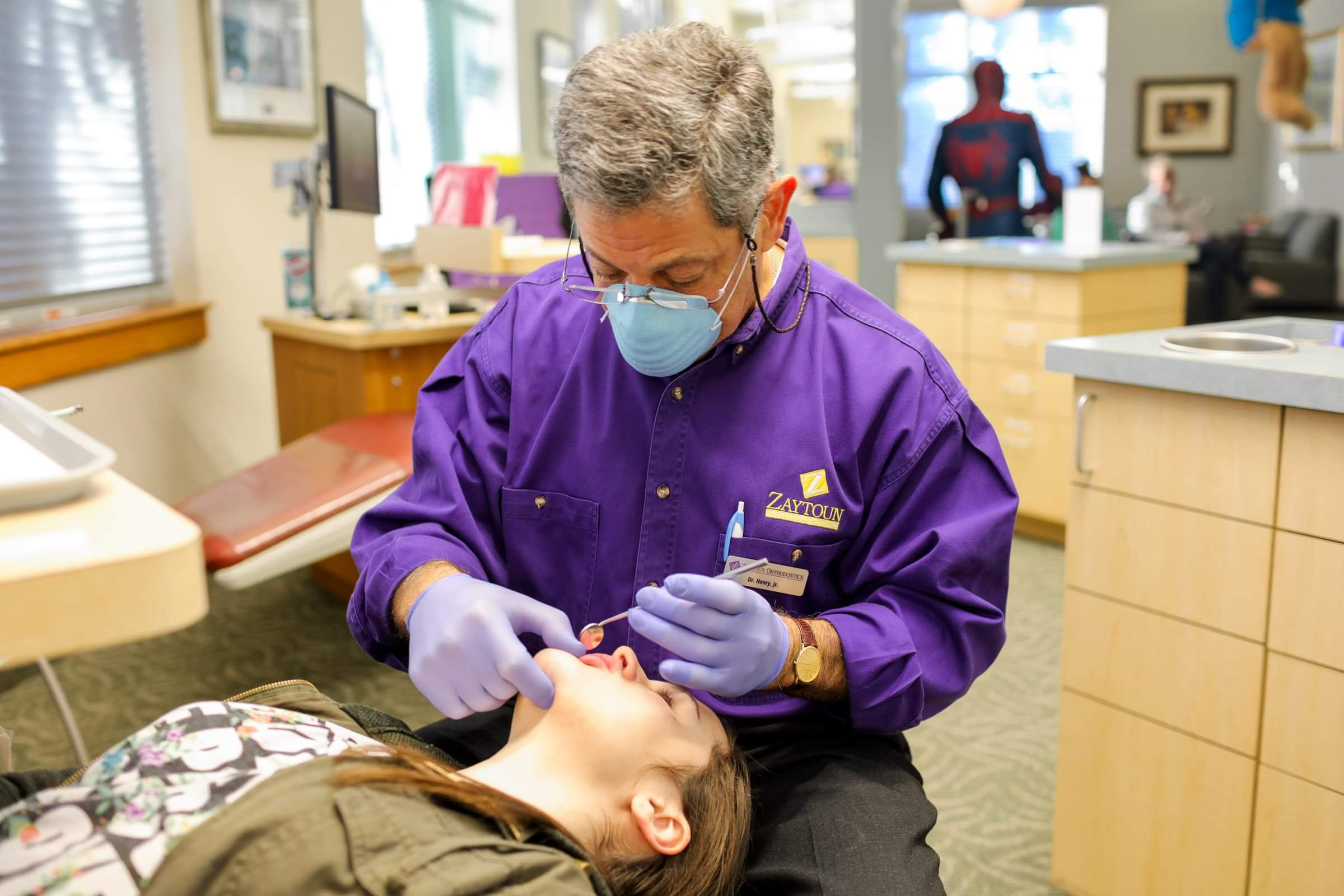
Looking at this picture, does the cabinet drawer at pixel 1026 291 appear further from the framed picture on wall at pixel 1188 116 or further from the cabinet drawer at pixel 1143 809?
the framed picture on wall at pixel 1188 116

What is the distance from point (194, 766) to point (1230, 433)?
143 cm

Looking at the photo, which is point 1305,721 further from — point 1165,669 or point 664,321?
point 664,321

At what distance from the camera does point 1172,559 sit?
1696 mm

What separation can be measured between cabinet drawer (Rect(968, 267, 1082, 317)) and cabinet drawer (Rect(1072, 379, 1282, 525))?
1869mm

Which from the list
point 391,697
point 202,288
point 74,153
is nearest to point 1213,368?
point 391,697

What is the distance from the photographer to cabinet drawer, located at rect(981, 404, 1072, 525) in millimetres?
3701

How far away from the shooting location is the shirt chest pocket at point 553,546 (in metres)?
1.36

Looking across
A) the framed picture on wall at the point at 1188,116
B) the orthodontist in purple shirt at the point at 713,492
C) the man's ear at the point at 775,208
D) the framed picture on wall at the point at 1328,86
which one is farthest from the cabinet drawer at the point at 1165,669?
the framed picture on wall at the point at 1188,116

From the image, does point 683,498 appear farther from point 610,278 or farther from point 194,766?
point 194,766

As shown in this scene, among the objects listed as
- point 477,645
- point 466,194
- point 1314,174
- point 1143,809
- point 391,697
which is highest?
point 1314,174

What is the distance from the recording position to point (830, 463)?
4.21 feet

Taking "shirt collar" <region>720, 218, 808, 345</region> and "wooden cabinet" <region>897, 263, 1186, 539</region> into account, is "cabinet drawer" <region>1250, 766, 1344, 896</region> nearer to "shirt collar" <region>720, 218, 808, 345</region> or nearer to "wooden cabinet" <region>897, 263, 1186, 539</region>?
"shirt collar" <region>720, 218, 808, 345</region>

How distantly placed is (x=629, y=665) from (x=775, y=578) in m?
0.20

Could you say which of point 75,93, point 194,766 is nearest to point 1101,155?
point 75,93
